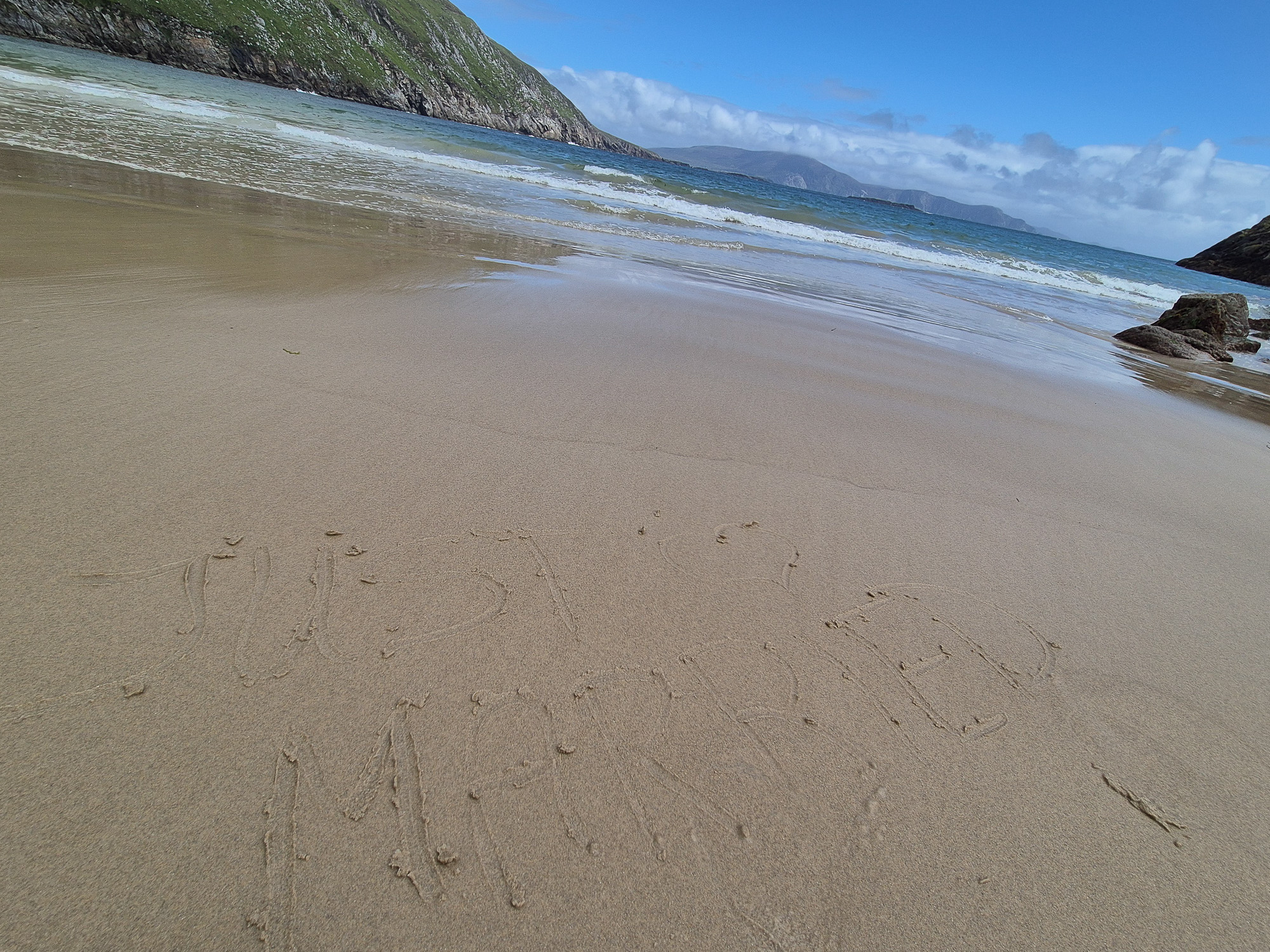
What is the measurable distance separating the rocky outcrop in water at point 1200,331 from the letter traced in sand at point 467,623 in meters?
13.1

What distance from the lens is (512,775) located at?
5.00 ft

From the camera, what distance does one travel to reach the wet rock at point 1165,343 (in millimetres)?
10266

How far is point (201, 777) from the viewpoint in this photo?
1397 mm

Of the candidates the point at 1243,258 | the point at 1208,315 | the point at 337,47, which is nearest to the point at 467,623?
the point at 1208,315

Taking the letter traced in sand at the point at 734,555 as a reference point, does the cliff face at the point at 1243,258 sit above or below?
above

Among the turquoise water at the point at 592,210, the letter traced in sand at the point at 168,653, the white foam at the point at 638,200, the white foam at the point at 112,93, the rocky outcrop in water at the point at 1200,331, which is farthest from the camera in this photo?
the white foam at the point at 638,200

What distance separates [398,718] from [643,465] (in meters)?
1.79

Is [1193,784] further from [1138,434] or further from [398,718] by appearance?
[1138,434]

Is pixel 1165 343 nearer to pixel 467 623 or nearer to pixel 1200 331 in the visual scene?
pixel 1200 331

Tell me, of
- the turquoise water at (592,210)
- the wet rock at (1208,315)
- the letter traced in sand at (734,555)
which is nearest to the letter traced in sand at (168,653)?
the letter traced in sand at (734,555)

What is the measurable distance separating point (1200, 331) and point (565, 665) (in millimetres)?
15729

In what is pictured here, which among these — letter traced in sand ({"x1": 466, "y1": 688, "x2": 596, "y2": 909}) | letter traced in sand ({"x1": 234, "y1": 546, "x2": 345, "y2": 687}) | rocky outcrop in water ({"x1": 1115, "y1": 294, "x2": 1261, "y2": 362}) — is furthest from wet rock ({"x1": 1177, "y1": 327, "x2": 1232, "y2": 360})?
letter traced in sand ({"x1": 234, "y1": 546, "x2": 345, "y2": 687})

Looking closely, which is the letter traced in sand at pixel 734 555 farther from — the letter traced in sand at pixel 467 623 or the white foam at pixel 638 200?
the white foam at pixel 638 200

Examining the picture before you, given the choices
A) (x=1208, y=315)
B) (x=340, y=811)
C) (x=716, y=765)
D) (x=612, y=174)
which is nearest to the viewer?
(x=340, y=811)
